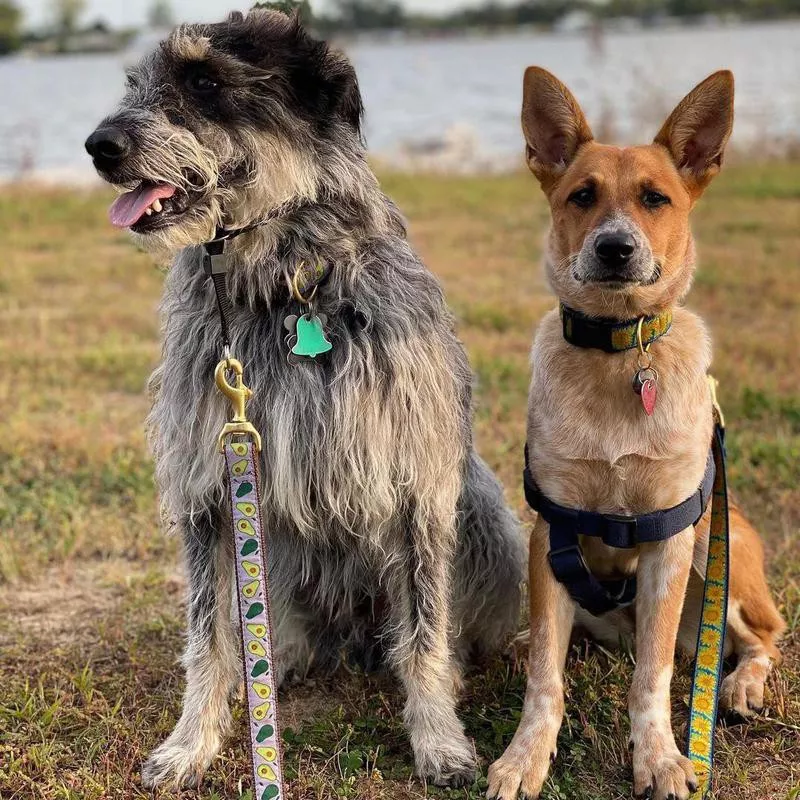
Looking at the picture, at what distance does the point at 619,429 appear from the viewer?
2783mm

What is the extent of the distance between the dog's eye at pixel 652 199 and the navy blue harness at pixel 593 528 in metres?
0.76

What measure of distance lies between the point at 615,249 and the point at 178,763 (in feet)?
6.03

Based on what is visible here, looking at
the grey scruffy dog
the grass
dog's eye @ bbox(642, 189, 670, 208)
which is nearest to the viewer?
the grey scruffy dog

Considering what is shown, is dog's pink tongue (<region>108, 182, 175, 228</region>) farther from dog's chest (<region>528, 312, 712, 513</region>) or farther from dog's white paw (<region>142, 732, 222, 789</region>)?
dog's white paw (<region>142, 732, 222, 789</region>)

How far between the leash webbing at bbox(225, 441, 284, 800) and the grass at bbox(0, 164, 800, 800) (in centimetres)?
30

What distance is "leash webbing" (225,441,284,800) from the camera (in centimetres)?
255

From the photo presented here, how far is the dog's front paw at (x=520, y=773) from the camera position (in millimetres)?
2723

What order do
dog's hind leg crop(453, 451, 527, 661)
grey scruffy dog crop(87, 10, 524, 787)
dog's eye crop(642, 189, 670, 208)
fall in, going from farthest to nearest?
dog's hind leg crop(453, 451, 527, 661) < dog's eye crop(642, 189, 670, 208) < grey scruffy dog crop(87, 10, 524, 787)

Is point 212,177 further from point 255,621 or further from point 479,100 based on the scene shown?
point 479,100

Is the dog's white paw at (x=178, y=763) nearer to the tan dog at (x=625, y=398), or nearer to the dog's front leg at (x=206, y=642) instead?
the dog's front leg at (x=206, y=642)

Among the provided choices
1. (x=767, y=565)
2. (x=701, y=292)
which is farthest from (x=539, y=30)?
(x=767, y=565)

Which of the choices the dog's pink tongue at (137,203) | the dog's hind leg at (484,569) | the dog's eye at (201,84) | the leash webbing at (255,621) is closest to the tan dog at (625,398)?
the dog's hind leg at (484,569)

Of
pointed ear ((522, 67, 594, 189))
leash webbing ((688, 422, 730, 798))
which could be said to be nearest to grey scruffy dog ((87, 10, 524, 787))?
pointed ear ((522, 67, 594, 189))

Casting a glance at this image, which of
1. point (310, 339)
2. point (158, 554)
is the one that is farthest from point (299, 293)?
point (158, 554)
